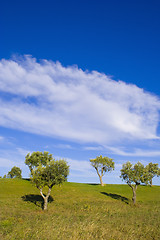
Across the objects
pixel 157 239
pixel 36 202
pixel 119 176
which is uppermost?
pixel 119 176

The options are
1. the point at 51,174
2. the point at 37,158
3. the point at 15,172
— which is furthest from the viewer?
the point at 15,172

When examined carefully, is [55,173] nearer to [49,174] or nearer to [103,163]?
[49,174]

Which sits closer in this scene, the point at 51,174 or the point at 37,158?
the point at 51,174

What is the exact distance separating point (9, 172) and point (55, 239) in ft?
427

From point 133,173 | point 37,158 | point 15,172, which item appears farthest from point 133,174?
point 15,172

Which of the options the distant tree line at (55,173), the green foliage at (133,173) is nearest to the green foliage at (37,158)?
the distant tree line at (55,173)

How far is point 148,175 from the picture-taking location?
157 ft

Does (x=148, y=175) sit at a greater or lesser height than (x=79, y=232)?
greater

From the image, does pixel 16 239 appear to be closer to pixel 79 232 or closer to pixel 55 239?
pixel 55 239

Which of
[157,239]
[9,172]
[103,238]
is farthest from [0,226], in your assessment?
[9,172]

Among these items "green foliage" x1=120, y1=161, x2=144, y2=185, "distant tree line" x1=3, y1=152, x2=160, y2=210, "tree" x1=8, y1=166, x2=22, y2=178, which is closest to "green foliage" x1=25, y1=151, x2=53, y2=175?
"distant tree line" x1=3, y1=152, x2=160, y2=210

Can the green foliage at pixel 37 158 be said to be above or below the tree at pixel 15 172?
above

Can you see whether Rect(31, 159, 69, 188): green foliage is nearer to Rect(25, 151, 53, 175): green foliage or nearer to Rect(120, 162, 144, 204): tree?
Rect(120, 162, 144, 204): tree

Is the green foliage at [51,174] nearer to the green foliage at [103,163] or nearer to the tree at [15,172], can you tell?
the green foliage at [103,163]
